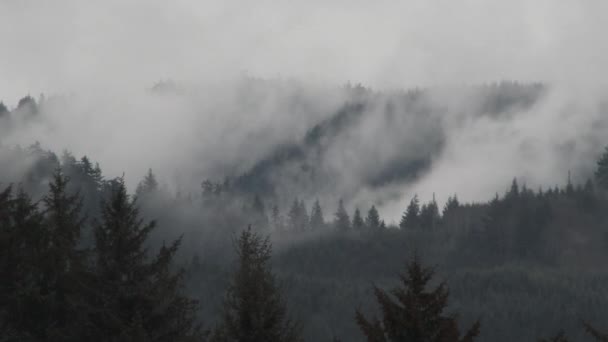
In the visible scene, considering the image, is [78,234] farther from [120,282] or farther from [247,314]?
[247,314]

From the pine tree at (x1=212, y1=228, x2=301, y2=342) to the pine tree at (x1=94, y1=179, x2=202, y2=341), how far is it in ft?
7.82

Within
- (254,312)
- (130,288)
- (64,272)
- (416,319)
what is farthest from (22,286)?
(416,319)

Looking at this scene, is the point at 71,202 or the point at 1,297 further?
the point at 71,202

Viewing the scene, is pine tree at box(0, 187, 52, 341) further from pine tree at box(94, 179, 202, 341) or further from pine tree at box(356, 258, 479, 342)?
pine tree at box(356, 258, 479, 342)

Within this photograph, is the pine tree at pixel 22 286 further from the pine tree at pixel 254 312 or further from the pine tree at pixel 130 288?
the pine tree at pixel 254 312

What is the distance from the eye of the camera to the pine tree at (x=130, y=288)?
81.1ft

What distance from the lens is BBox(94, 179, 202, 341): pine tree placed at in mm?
24731

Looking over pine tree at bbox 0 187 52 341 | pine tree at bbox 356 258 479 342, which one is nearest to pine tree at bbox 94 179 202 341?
pine tree at bbox 0 187 52 341

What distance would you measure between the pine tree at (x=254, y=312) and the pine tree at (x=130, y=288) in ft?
7.82

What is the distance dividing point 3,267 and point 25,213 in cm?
262

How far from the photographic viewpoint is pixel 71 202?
29500mm

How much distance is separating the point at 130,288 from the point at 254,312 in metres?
4.58

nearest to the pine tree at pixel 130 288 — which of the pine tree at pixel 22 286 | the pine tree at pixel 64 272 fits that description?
the pine tree at pixel 64 272

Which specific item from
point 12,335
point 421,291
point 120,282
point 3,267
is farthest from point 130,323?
point 421,291
